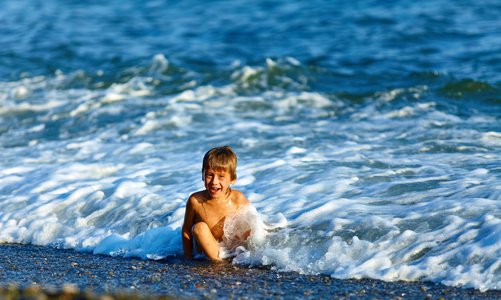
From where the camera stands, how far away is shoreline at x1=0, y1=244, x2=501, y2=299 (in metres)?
3.08

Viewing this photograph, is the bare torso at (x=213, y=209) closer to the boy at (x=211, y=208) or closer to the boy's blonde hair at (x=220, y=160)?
the boy at (x=211, y=208)

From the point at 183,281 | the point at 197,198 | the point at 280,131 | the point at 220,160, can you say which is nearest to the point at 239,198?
the point at 197,198

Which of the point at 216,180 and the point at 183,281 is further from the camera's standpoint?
the point at 216,180

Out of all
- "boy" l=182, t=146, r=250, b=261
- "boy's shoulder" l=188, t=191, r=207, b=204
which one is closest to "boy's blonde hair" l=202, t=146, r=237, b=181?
"boy" l=182, t=146, r=250, b=261

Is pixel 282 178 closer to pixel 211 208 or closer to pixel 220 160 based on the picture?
pixel 211 208

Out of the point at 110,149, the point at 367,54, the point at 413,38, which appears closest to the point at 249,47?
the point at 367,54

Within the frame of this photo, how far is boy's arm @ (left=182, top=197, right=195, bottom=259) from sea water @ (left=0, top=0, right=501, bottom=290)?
5.8 inches

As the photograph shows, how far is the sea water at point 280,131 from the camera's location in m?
3.99

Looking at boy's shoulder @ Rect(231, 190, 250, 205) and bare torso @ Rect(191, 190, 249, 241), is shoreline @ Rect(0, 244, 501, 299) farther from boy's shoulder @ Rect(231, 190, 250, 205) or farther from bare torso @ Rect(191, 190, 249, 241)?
boy's shoulder @ Rect(231, 190, 250, 205)

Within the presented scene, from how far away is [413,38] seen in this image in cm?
1256

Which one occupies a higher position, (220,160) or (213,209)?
(220,160)

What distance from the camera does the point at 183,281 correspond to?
3387 mm

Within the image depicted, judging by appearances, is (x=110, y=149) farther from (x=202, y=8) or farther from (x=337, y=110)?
(x=202, y=8)

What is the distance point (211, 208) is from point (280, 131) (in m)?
3.82
